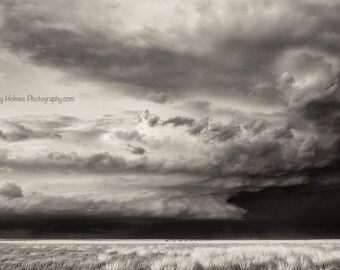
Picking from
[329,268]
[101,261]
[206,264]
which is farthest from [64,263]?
→ [329,268]

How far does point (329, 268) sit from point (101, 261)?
1172 cm

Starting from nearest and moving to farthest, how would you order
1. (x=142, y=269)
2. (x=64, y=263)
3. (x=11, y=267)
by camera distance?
(x=142, y=269), (x=11, y=267), (x=64, y=263)

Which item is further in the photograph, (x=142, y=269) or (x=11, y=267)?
(x=11, y=267)

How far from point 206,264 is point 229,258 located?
8.90 ft

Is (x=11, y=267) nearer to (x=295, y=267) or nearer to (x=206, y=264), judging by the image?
(x=206, y=264)

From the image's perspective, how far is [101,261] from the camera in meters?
24.1

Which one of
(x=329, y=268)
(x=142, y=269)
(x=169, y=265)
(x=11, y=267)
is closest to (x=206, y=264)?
(x=169, y=265)

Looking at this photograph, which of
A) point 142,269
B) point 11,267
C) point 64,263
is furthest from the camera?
point 64,263

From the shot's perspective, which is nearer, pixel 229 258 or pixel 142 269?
pixel 142 269

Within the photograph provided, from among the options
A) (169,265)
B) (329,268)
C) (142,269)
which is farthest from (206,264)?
(329,268)

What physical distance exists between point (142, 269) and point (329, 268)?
342 inches

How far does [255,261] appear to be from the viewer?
72.4 feet

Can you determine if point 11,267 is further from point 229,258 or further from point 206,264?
point 229,258

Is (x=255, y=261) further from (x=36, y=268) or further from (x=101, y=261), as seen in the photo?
(x=36, y=268)
